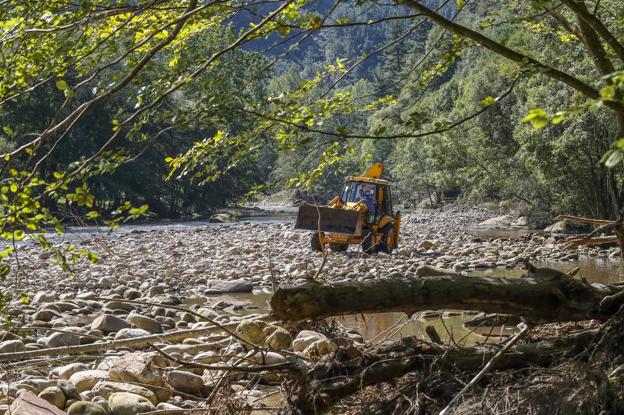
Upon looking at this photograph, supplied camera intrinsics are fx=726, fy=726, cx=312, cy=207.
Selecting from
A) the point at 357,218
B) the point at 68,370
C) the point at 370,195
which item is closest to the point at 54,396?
the point at 68,370

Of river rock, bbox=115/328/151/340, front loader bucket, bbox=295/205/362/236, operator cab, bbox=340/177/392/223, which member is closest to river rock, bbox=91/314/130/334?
river rock, bbox=115/328/151/340

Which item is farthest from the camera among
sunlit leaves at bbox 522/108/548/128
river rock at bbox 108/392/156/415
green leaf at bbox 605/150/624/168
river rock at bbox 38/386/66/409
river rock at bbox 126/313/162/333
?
river rock at bbox 126/313/162/333

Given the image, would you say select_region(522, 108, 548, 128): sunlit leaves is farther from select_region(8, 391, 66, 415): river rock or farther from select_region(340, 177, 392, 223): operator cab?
select_region(340, 177, 392, 223): operator cab

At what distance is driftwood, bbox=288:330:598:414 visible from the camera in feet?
12.3

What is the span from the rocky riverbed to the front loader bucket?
2.20 ft

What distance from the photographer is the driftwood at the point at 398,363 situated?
376 centimetres

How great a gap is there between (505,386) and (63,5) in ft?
10.3

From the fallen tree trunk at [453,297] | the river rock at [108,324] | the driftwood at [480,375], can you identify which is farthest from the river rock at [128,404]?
the river rock at [108,324]

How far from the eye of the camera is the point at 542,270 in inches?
156

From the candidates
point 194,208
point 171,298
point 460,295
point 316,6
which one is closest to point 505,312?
point 460,295

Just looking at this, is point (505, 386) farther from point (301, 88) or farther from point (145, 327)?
point (145, 327)

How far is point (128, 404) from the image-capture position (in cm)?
467

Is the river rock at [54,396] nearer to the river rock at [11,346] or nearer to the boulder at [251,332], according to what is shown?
the river rock at [11,346]

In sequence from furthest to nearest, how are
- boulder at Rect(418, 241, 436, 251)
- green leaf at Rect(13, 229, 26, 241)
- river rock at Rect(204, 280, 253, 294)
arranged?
boulder at Rect(418, 241, 436, 251)
river rock at Rect(204, 280, 253, 294)
green leaf at Rect(13, 229, 26, 241)
